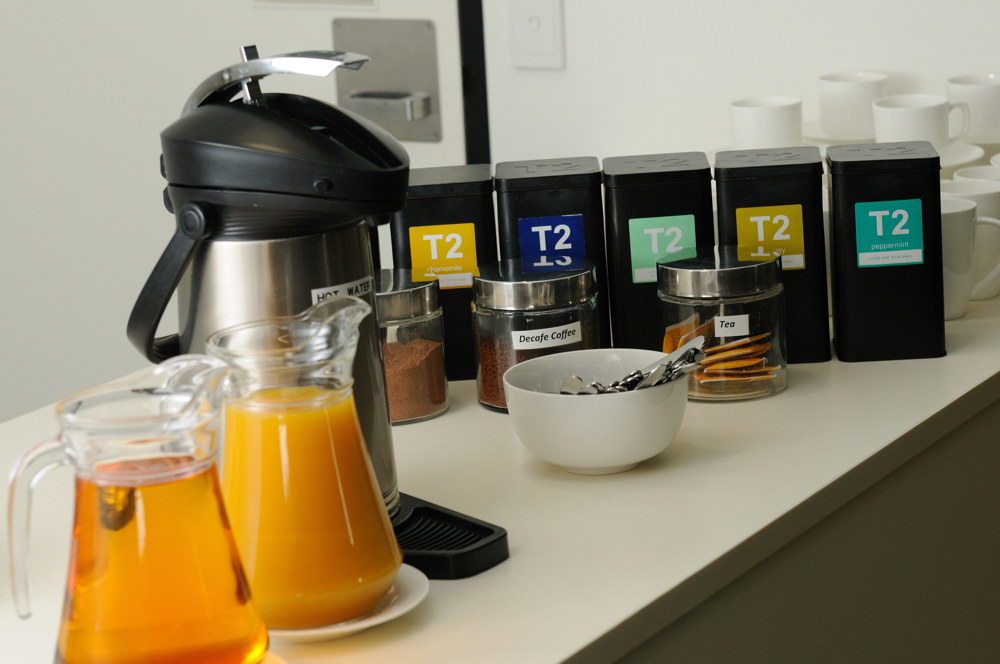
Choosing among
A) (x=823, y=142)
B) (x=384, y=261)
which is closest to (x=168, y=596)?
(x=823, y=142)

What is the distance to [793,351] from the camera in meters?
1.19

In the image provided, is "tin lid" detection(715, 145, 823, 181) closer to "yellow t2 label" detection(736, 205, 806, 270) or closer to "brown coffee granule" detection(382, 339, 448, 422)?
"yellow t2 label" detection(736, 205, 806, 270)

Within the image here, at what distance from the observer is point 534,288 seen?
106 cm

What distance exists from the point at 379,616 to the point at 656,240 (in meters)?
0.58

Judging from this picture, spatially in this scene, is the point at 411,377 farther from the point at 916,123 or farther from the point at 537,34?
the point at 537,34

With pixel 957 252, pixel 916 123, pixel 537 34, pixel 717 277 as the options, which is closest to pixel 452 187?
pixel 717 277

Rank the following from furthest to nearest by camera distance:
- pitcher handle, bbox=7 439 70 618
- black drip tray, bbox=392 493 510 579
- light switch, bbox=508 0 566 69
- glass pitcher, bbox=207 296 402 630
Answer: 1. light switch, bbox=508 0 566 69
2. black drip tray, bbox=392 493 510 579
3. glass pitcher, bbox=207 296 402 630
4. pitcher handle, bbox=7 439 70 618

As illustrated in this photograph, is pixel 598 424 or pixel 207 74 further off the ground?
pixel 207 74

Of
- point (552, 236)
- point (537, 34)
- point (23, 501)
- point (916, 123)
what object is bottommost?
point (23, 501)

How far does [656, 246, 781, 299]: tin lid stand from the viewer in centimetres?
107

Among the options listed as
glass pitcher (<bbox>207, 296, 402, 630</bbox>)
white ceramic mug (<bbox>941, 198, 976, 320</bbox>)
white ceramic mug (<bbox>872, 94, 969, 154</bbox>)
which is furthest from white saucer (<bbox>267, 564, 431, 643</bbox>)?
white ceramic mug (<bbox>872, 94, 969, 154</bbox>)

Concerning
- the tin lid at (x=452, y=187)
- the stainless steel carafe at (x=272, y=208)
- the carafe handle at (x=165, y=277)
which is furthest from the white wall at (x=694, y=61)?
the carafe handle at (x=165, y=277)

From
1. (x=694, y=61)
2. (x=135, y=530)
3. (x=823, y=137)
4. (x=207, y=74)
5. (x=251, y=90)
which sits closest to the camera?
(x=135, y=530)

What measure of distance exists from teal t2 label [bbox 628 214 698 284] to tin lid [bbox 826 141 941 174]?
0.16 meters
